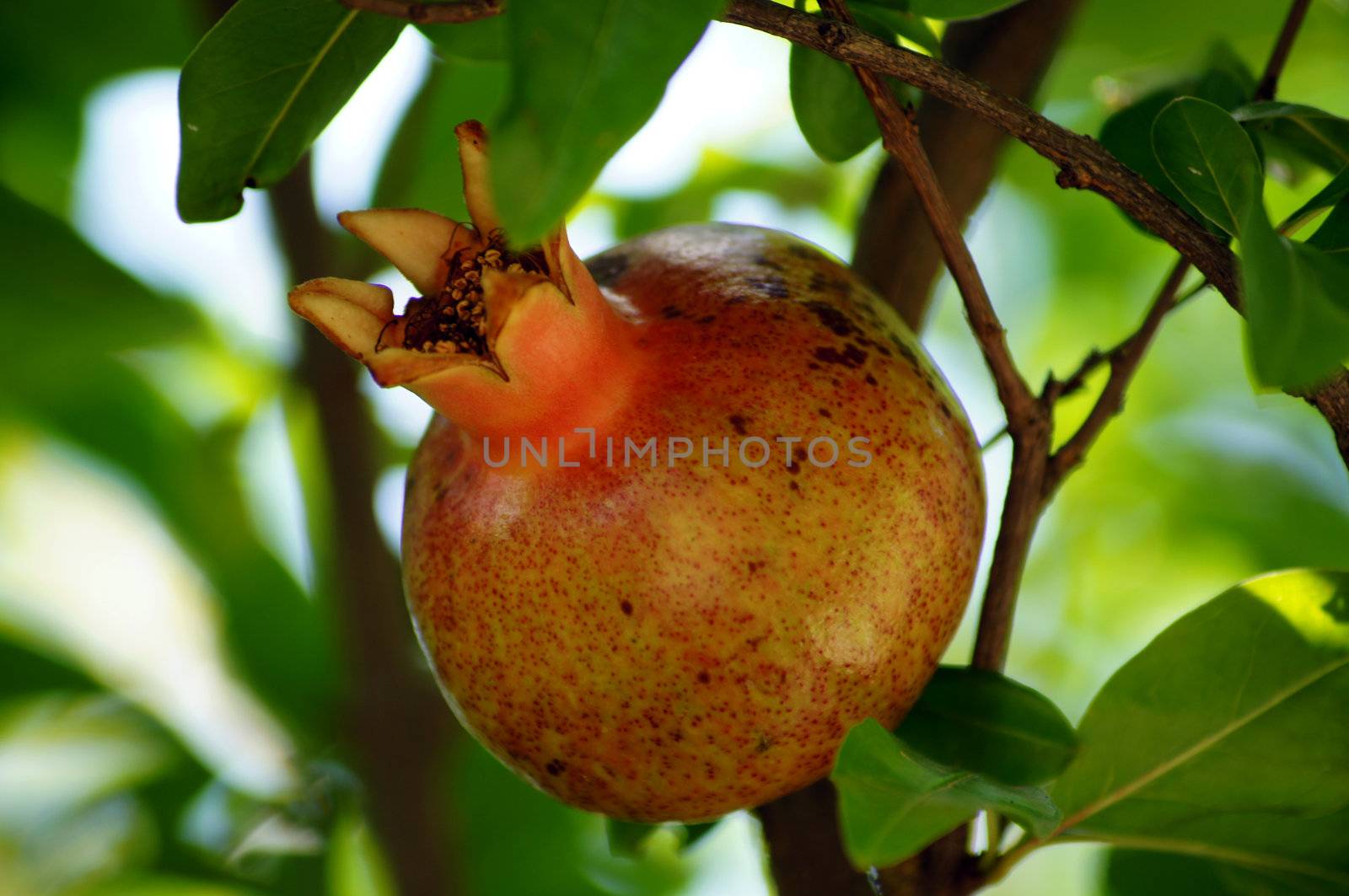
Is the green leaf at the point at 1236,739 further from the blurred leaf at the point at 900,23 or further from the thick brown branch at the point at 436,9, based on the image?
the thick brown branch at the point at 436,9

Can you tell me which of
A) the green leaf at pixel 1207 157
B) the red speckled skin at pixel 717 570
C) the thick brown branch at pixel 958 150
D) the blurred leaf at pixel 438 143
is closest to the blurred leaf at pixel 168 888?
the blurred leaf at pixel 438 143

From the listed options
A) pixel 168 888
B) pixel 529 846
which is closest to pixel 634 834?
pixel 529 846

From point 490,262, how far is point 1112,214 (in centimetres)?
126

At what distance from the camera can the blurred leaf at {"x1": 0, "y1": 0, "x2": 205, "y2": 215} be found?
4.63 ft

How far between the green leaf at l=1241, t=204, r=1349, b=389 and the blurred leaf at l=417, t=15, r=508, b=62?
0.40 meters

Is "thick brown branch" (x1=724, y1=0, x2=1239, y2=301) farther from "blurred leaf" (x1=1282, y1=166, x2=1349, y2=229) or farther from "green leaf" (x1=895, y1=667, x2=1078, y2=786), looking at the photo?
"green leaf" (x1=895, y1=667, x2=1078, y2=786)

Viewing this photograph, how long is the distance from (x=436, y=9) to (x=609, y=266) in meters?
0.24

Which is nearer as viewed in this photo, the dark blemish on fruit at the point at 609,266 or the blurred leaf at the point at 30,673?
the dark blemish on fruit at the point at 609,266

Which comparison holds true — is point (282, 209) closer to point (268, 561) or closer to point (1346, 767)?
point (268, 561)

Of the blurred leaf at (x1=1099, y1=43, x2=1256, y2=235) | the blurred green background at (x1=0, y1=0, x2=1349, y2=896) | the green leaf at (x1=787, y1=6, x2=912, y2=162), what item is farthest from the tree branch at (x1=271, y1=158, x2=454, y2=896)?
the blurred leaf at (x1=1099, y1=43, x2=1256, y2=235)

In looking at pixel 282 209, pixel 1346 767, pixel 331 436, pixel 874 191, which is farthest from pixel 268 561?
pixel 1346 767

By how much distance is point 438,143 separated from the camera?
1.46m

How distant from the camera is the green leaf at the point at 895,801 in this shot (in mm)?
493

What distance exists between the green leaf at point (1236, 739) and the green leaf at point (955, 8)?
33 cm
